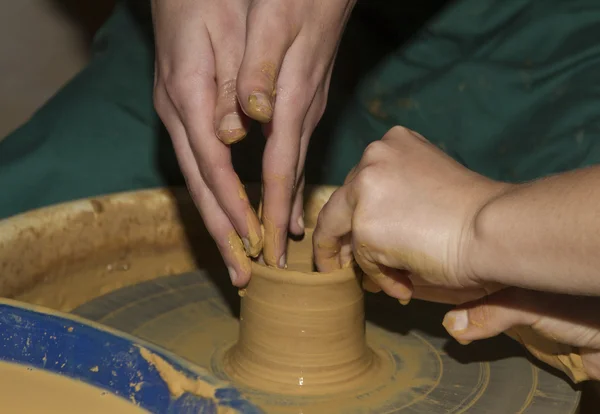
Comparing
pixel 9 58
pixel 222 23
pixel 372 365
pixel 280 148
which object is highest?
pixel 222 23

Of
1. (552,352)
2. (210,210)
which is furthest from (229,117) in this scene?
(552,352)

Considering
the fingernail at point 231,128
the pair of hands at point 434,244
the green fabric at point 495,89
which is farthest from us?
the green fabric at point 495,89

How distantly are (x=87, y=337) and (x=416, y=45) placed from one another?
115 cm

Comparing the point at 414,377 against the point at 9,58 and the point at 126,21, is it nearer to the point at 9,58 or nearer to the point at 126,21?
the point at 126,21

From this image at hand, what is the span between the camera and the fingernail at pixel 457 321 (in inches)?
45.0

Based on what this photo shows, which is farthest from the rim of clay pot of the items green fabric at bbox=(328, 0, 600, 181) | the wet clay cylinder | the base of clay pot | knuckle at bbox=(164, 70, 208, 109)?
green fabric at bbox=(328, 0, 600, 181)

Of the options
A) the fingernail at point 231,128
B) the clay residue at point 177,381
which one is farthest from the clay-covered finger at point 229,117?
the clay residue at point 177,381

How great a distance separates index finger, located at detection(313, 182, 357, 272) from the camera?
109 cm

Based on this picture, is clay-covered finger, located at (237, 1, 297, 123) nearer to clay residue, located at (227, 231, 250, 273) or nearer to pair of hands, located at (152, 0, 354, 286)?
pair of hands, located at (152, 0, 354, 286)

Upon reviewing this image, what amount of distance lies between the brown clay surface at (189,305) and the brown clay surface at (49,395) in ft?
0.80

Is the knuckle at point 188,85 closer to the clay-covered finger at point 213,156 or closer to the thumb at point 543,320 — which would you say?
the clay-covered finger at point 213,156

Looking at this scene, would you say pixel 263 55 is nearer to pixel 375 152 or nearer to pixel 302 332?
pixel 375 152

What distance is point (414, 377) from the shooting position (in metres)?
1.21

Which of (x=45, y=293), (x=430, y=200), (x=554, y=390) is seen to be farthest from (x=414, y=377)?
(x=45, y=293)
